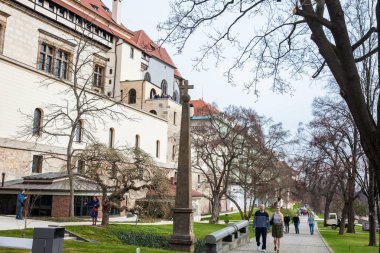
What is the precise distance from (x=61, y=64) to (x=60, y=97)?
20.5 ft

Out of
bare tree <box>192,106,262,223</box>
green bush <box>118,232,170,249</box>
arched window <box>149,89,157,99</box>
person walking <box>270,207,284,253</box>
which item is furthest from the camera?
arched window <box>149,89,157,99</box>

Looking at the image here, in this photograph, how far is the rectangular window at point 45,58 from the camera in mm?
39531

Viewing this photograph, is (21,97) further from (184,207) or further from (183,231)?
(183,231)

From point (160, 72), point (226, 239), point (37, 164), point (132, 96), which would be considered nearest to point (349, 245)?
point (226, 239)

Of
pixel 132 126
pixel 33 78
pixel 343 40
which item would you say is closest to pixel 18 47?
pixel 33 78

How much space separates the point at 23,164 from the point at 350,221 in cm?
3023

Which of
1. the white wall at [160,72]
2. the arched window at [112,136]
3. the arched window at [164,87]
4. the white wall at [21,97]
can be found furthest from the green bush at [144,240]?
the arched window at [164,87]

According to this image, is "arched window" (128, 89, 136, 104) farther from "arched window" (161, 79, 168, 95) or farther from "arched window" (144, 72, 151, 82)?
"arched window" (161, 79, 168, 95)

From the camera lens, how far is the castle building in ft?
99.5

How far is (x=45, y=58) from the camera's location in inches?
1570

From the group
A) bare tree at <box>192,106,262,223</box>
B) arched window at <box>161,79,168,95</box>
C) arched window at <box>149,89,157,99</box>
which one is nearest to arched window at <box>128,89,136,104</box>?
arched window at <box>149,89,157,99</box>

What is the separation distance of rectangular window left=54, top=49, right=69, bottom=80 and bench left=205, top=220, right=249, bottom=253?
27772 mm

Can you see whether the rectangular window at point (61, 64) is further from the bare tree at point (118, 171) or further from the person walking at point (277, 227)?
the person walking at point (277, 227)

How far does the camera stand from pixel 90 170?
23.9m
